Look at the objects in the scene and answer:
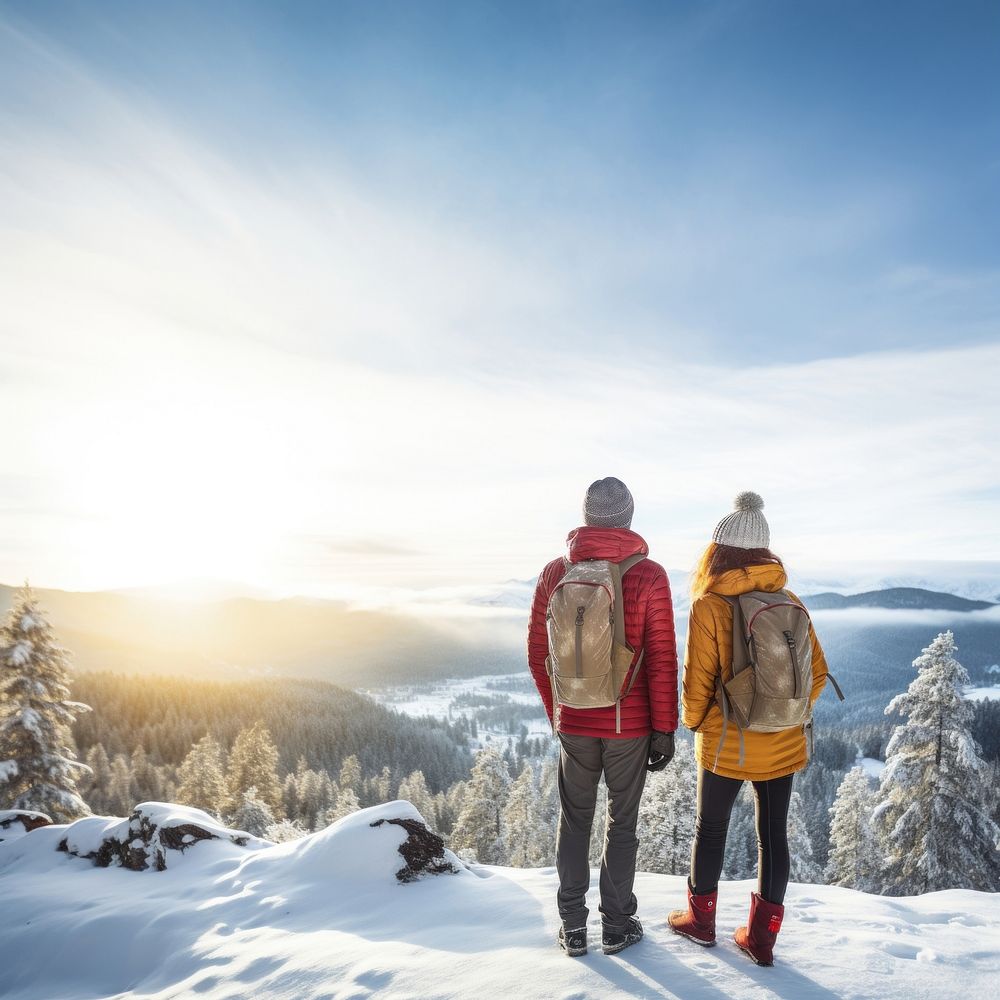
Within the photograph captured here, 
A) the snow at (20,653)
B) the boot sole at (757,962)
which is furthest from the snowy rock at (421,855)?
the snow at (20,653)

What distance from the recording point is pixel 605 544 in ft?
12.7

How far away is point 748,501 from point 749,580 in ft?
2.04

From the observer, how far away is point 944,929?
465 cm

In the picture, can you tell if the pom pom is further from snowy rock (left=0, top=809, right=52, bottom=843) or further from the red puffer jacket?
snowy rock (left=0, top=809, right=52, bottom=843)

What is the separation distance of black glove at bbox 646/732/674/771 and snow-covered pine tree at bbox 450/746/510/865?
27.8m

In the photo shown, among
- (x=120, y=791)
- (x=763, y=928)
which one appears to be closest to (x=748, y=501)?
(x=763, y=928)

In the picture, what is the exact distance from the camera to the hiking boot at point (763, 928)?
3.68 metres

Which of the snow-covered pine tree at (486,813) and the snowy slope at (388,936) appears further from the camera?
the snow-covered pine tree at (486,813)

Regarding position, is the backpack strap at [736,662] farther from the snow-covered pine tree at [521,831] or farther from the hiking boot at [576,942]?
the snow-covered pine tree at [521,831]

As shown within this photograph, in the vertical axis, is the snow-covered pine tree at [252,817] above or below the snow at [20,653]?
below

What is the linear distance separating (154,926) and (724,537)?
23.8ft

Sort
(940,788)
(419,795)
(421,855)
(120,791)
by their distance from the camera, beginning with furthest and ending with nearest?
(120,791)
(419,795)
(940,788)
(421,855)

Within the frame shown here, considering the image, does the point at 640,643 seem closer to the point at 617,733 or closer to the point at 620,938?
the point at 617,733

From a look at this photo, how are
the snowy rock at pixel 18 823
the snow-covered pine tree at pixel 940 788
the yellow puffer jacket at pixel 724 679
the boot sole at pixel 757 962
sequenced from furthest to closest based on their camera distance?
the snow-covered pine tree at pixel 940 788 → the snowy rock at pixel 18 823 → the boot sole at pixel 757 962 → the yellow puffer jacket at pixel 724 679
